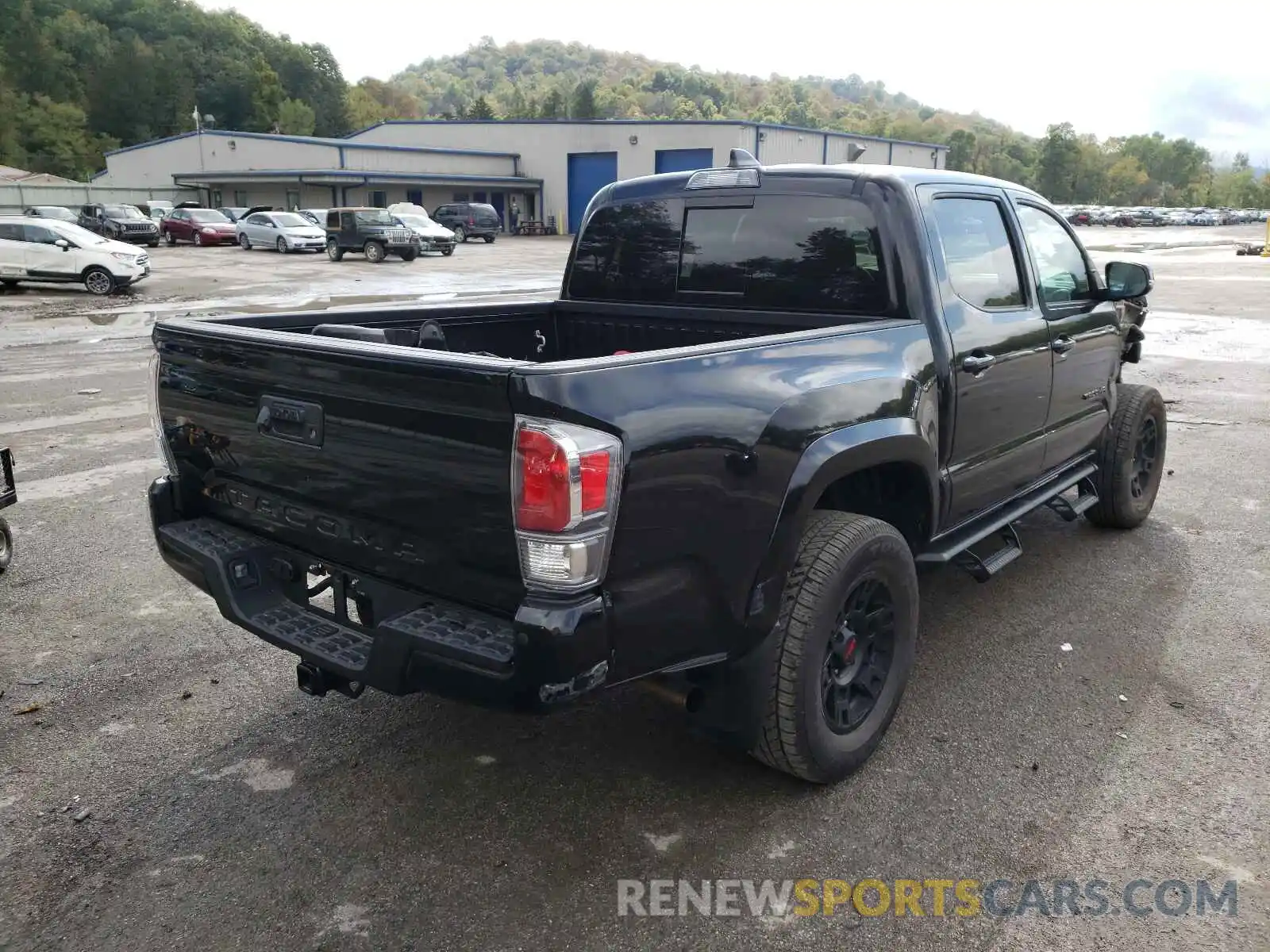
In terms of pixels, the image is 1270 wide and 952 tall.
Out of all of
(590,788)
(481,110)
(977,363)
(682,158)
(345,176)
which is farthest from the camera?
(481,110)

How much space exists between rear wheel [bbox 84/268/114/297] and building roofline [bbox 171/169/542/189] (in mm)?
32193

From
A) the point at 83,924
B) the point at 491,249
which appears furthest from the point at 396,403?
the point at 491,249

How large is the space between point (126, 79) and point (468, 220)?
7151 centimetres

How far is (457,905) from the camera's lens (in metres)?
2.64

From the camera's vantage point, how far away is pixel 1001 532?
4.30m

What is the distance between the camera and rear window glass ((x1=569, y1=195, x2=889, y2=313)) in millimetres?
3719

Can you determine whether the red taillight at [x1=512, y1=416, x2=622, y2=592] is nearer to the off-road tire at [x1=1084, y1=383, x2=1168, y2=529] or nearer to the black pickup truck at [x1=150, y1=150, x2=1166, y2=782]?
the black pickup truck at [x1=150, y1=150, x2=1166, y2=782]

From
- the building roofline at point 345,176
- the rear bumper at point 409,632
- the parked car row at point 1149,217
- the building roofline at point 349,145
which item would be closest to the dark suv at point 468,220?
the building roofline at point 345,176

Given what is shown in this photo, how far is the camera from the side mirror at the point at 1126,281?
4.79m

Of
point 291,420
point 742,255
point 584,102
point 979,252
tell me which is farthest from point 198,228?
point 584,102

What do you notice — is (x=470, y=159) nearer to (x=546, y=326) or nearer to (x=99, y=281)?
(x=99, y=281)

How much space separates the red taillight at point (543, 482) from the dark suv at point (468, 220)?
146ft

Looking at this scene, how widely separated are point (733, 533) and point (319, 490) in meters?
1.23

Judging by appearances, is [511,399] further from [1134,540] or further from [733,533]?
[1134,540]
